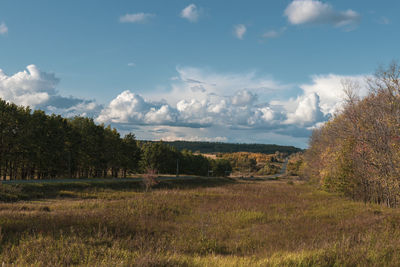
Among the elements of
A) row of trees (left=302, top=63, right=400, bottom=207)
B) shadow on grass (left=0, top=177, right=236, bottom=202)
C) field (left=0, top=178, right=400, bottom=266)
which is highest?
row of trees (left=302, top=63, right=400, bottom=207)

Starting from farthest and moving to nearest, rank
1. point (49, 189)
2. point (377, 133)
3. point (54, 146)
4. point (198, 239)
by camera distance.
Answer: point (54, 146) → point (49, 189) → point (377, 133) → point (198, 239)

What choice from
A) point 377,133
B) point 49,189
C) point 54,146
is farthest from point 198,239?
point 54,146

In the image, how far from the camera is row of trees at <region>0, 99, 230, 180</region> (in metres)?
45.7

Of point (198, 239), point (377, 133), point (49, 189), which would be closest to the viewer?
point (198, 239)

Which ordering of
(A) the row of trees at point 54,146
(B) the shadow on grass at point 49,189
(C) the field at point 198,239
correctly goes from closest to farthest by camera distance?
(C) the field at point 198,239, (B) the shadow on grass at point 49,189, (A) the row of trees at point 54,146

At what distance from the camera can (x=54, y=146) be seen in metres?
51.8

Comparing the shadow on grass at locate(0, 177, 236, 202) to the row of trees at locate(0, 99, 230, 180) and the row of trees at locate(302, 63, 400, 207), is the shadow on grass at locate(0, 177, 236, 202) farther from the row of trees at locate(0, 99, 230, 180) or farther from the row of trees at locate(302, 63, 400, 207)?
the row of trees at locate(302, 63, 400, 207)

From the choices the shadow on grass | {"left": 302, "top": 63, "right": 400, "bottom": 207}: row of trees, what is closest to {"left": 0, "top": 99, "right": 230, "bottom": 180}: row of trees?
the shadow on grass

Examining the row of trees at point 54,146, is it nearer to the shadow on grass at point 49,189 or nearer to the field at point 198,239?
the shadow on grass at point 49,189

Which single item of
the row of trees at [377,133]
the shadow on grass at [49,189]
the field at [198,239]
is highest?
the row of trees at [377,133]

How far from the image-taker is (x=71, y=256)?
8.35 m

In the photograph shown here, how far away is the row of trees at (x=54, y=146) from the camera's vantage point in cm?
4566

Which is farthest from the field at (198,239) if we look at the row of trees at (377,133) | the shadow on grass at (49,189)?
the shadow on grass at (49,189)

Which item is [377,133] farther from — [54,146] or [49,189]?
[54,146]
